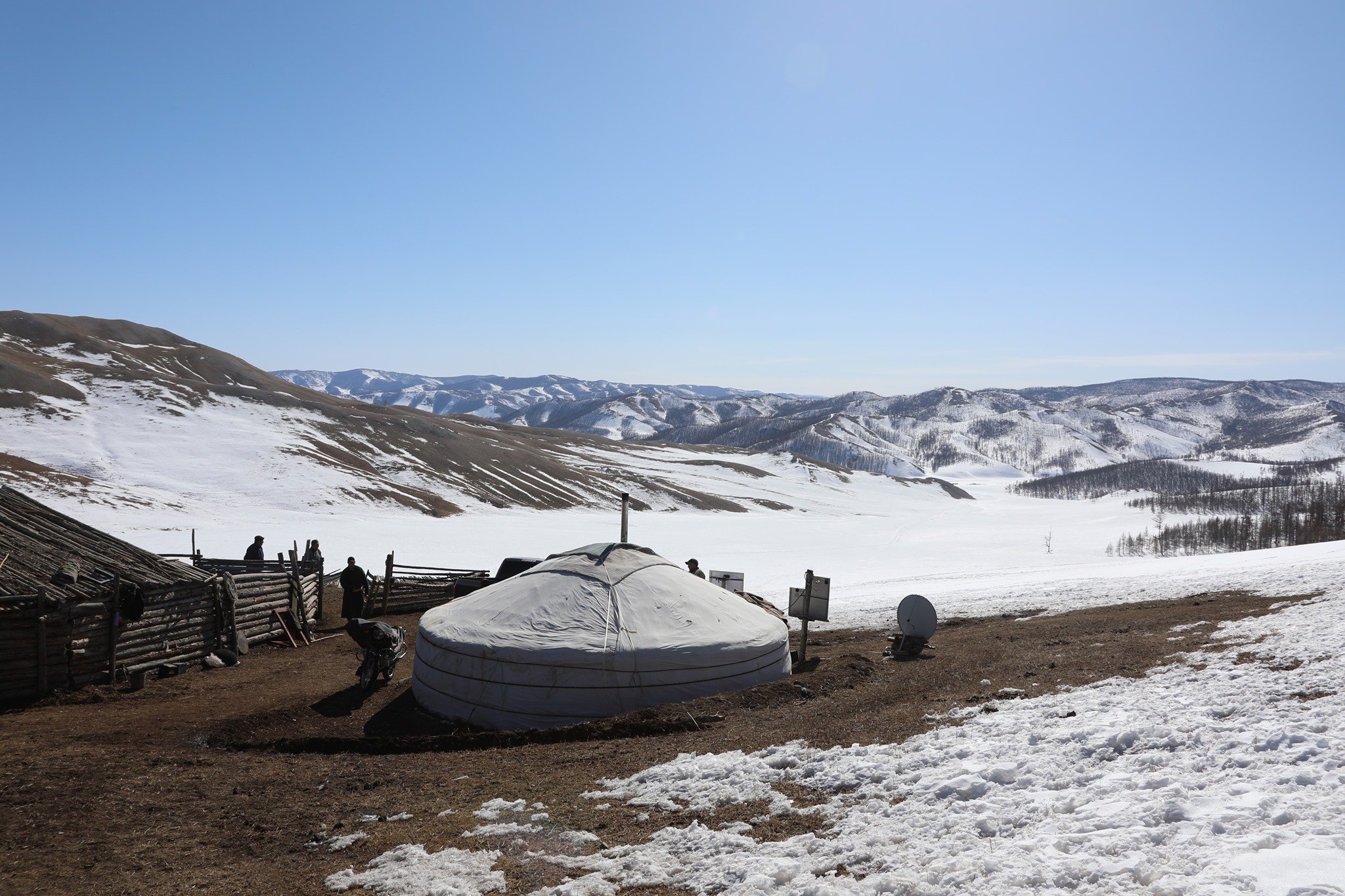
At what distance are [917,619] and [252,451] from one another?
7052cm

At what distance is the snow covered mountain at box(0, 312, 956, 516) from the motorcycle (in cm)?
4096

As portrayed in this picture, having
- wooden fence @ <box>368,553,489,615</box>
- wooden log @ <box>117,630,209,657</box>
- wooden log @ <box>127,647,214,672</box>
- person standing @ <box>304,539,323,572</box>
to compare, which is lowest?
wooden fence @ <box>368,553,489,615</box>

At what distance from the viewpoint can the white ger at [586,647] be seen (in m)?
11.9

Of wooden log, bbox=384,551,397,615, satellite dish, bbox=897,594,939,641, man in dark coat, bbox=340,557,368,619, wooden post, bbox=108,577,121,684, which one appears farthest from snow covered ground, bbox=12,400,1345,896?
wooden log, bbox=384,551,397,615

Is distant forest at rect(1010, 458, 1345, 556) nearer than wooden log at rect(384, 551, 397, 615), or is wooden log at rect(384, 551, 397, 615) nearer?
wooden log at rect(384, 551, 397, 615)

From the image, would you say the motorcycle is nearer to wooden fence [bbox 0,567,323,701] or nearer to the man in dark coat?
wooden fence [bbox 0,567,323,701]

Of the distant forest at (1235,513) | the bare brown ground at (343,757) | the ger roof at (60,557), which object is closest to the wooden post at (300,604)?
the ger roof at (60,557)

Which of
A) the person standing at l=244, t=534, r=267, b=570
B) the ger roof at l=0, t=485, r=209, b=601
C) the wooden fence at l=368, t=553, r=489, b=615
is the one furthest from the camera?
the wooden fence at l=368, t=553, r=489, b=615

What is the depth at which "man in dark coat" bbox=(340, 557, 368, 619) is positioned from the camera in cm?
1928

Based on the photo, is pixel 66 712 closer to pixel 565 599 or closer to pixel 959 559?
pixel 565 599

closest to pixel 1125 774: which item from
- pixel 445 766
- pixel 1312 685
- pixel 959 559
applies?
pixel 1312 685

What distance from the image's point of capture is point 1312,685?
8008 mm

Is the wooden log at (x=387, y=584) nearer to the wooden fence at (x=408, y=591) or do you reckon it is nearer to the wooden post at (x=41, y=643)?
the wooden fence at (x=408, y=591)

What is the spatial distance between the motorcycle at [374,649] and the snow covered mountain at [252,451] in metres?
41.0
